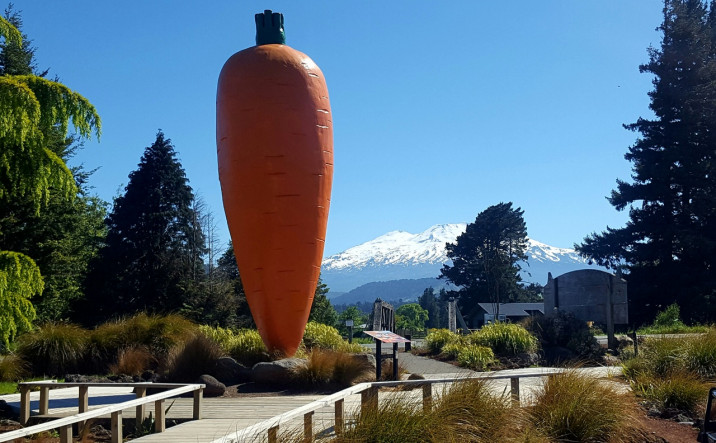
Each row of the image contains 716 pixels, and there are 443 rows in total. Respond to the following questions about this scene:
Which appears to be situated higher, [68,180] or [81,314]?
[68,180]

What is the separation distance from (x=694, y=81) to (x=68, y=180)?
1068 inches

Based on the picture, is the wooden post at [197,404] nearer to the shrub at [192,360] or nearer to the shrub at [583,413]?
the shrub at [192,360]

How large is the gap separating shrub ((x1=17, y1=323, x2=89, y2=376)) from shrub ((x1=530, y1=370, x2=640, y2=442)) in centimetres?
1023

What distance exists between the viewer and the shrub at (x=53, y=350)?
13.6 meters

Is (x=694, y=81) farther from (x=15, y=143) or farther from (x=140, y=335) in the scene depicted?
(x=15, y=143)

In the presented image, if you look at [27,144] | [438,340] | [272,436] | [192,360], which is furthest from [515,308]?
[272,436]

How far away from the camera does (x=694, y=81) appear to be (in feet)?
95.4

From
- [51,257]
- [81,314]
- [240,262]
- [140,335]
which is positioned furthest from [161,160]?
[240,262]

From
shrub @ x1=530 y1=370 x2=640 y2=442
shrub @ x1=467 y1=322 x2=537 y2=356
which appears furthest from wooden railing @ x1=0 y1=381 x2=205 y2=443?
shrub @ x1=467 y1=322 x2=537 y2=356

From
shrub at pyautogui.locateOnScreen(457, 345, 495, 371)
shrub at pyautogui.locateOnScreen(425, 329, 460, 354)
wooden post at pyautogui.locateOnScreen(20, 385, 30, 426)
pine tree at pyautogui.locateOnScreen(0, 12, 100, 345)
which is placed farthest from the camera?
shrub at pyautogui.locateOnScreen(425, 329, 460, 354)

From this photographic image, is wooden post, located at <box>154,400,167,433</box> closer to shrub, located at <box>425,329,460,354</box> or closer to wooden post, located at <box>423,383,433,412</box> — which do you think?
wooden post, located at <box>423,383,433,412</box>

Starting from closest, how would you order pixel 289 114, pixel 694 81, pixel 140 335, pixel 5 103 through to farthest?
pixel 5 103 → pixel 289 114 → pixel 140 335 → pixel 694 81

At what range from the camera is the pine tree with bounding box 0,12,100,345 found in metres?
8.71

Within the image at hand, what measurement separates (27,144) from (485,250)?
4862cm
